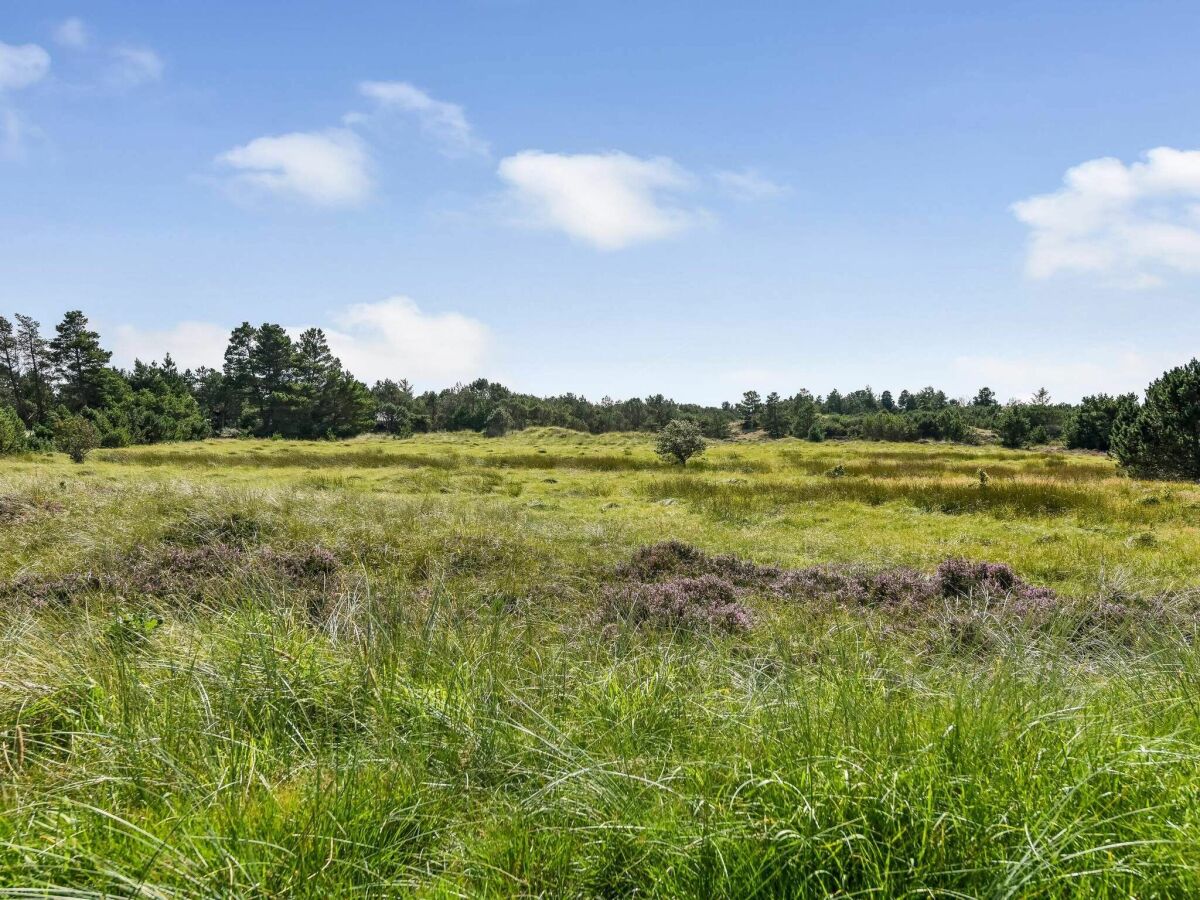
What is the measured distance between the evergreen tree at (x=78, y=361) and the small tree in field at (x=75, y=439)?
34146 mm

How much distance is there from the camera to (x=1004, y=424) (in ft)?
264

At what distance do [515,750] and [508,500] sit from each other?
18741 millimetres

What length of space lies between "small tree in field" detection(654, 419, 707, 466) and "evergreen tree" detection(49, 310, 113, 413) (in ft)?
230

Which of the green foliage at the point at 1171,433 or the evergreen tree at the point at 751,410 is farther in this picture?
the evergreen tree at the point at 751,410

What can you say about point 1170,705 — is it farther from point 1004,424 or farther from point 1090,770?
point 1004,424

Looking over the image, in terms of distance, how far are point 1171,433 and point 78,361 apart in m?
96.6

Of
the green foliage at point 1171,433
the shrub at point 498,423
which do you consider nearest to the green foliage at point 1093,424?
the green foliage at point 1171,433

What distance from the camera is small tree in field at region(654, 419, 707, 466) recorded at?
40.1 metres

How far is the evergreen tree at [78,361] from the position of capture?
7157cm

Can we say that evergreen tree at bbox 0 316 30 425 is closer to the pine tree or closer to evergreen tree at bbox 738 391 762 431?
the pine tree

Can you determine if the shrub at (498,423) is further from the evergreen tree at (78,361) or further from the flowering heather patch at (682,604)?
the flowering heather patch at (682,604)

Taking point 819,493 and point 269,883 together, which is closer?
point 269,883

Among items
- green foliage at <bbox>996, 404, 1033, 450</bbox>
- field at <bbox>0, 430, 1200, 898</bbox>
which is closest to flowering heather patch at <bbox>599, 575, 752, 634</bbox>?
field at <bbox>0, 430, 1200, 898</bbox>

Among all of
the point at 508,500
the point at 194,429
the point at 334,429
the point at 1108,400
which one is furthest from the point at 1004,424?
the point at 194,429
